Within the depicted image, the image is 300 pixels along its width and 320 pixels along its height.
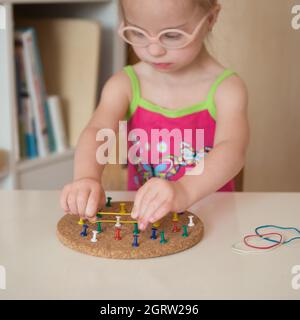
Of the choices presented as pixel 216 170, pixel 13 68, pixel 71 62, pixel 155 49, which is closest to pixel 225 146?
pixel 216 170

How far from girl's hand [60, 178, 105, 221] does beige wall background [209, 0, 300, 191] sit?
458 mm

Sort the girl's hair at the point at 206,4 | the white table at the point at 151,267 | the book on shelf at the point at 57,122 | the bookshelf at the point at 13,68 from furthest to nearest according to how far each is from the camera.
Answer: the book on shelf at the point at 57,122 → the bookshelf at the point at 13,68 → the girl's hair at the point at 206,4 → the white table at the point at 151,267

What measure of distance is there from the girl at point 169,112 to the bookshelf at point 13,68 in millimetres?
502

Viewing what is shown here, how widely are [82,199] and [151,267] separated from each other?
0.39ft

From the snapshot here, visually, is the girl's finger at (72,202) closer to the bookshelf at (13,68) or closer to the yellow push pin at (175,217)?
the yellow push pin at (175,217)

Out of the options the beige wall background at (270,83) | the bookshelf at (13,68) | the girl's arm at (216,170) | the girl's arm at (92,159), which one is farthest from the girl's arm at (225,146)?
the bookshelf at (13,68)

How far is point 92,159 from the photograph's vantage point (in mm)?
720

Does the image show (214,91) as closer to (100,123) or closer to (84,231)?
(100,123)

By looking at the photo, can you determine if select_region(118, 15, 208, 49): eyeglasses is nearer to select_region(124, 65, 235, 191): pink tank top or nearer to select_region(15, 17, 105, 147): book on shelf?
select_region(124, 65, 235, 191): pink tank top

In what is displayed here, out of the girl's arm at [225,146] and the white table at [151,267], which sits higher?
the girl's arm at [225,146]

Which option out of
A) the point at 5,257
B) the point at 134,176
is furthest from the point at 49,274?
the point at 134,176

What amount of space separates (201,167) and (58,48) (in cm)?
101

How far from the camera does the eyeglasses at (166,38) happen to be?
69 centimetres
